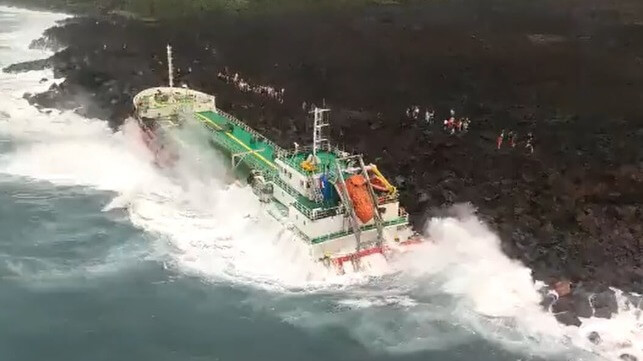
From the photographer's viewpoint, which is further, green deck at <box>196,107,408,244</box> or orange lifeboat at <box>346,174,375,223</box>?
green deck at <box>196,107,408,244</box>

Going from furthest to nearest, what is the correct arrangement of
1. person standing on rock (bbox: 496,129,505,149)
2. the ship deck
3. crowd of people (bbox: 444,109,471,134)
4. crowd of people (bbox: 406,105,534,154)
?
crowd of people (bbox: 444,109,471,134) → crowd of people (bbox: 406,105,534,154) → person standing on rock (bbox: 496,129,505,149) → the ship deck

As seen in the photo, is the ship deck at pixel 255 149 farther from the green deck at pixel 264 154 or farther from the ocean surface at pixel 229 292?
the ocean surface at pixel 229 292

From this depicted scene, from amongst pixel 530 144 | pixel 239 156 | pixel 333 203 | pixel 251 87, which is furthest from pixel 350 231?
pixel 251 87

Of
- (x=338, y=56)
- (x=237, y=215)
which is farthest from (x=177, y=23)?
(x=237, y=215)

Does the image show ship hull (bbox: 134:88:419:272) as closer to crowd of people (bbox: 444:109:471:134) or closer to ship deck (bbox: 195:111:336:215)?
ship deck (bbox: 195:111:336:215)

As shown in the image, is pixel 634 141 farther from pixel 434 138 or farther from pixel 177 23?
pixel 177 23

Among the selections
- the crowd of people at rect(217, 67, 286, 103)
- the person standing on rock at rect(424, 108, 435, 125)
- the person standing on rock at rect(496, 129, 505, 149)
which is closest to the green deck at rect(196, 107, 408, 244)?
the crowd of people at rect(217, 67, 286, 103)
